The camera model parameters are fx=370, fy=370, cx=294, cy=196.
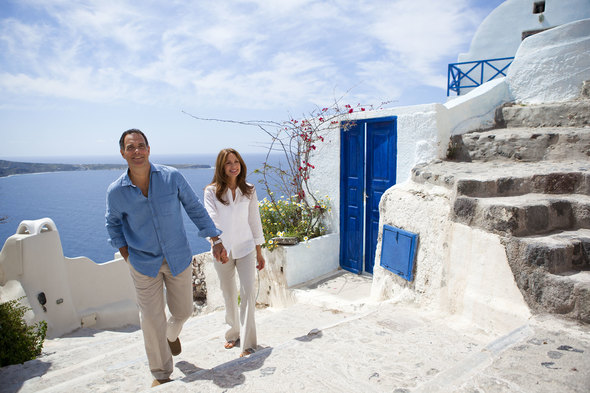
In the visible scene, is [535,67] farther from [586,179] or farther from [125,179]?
[125,179]

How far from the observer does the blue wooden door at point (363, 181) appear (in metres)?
5.33

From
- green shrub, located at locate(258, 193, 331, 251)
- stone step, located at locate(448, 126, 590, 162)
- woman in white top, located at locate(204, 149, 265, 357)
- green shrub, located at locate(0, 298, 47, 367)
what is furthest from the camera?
green shrub, located at locate(258, 193, 331, 251)

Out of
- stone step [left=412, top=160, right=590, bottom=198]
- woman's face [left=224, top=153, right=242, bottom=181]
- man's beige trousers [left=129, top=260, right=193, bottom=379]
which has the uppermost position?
woman's face [left=224, top=153, right=242, bottom=181]

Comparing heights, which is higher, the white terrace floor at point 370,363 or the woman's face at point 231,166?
the woman's face at point 231,166

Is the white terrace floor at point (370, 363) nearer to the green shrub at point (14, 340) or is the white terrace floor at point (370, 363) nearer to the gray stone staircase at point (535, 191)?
the green shrub at point (14, 340)

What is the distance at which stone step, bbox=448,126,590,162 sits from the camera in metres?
4.05

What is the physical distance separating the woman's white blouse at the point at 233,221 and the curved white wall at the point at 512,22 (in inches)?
359

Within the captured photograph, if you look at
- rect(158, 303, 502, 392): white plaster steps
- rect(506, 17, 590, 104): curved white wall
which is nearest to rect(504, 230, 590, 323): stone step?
rect(158, 303, 502, 392): white plaster steps

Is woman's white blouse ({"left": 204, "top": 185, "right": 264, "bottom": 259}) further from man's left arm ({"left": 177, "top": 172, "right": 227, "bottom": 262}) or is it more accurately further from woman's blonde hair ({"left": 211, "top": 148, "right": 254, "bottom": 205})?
man's left arm ({"left": 177, "top": 172, "right": 227, "bottom": 262})

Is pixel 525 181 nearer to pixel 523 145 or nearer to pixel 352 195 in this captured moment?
pixel 523 145

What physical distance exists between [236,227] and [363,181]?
304 centimetres

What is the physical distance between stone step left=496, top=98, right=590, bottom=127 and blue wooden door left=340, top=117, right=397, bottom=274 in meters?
1.61

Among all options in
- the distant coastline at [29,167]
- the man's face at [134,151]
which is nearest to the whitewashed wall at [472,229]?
the man's face at [134,151]

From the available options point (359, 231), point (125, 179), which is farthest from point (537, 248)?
point (359, 231)
